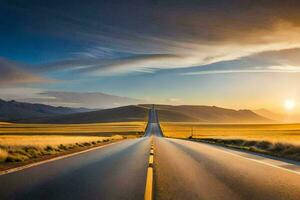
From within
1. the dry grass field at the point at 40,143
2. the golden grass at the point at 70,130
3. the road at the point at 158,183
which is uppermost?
the golden grass at the point at 70,130

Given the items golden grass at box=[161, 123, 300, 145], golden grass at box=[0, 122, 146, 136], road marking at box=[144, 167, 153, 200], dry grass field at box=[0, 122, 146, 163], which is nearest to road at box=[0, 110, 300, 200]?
road marking at box=[144, 167, 153, 200]

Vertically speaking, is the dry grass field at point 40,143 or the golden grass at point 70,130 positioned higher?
the golden grass at point 70,130

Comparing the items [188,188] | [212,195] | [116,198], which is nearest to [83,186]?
[116,198]

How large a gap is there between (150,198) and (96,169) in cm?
575

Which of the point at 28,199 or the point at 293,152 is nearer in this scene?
the point at 28,199

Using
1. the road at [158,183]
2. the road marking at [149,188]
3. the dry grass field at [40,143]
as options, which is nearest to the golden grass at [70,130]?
the dry grass field at [40,143]

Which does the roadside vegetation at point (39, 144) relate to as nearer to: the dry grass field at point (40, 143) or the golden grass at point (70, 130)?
the dry grass field at point (40, 143)

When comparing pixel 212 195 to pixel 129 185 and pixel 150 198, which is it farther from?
pixel 129 185

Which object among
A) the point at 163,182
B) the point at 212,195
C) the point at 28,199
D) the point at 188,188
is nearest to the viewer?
the point at 28,199

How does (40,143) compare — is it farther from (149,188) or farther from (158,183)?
(149,188)

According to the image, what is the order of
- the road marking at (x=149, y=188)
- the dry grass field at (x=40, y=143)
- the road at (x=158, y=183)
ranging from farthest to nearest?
the dry grass field at (x=40, y=143) < the road at (x=158, y=183) < the road marking at (x=149, y=188)

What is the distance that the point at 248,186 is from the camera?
32.2ft

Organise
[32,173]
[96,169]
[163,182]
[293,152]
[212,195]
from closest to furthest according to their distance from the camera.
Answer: [212,195] → [163,182] → [32,173] → [96,169] → [293,152]

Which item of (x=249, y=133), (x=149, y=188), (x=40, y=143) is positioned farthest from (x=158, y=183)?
(x=249, y=133)
